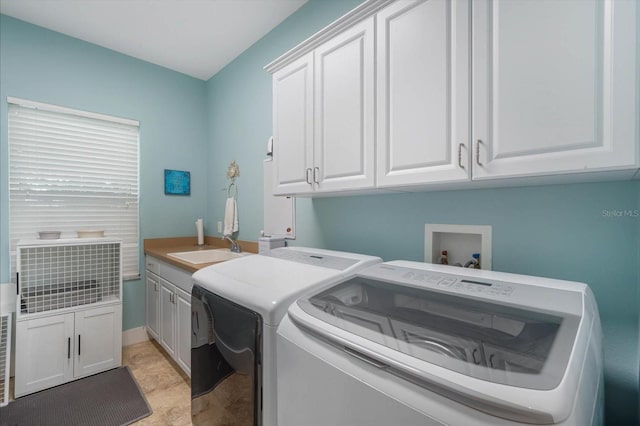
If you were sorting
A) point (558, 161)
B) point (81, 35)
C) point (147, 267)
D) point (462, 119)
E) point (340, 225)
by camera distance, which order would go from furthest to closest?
point (147, 267) < point (81, 35) < point (340, 225) < point (462, 119) < point (558, 161)

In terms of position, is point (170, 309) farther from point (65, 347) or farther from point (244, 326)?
point (244, 326)

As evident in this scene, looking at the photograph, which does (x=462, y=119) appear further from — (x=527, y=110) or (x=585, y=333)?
(x=585, y=333)

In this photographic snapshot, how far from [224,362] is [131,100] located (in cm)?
279

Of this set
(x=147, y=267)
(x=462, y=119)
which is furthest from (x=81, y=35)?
(x=462, y=119)

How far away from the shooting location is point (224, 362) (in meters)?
1.19

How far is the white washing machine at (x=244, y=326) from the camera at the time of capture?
99cm

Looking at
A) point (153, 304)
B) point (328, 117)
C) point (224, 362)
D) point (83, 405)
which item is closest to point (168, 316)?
point (153, 304)

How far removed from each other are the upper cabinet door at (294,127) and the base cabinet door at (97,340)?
1854 mm

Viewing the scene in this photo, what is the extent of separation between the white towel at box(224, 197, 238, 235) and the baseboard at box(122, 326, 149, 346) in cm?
131

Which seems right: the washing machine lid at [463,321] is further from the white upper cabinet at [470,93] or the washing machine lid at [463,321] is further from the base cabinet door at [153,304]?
the base cabinet door at [153,304]

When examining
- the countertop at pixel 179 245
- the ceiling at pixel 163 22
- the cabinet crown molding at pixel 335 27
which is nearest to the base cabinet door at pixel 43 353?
the countertop at pixel 179 245

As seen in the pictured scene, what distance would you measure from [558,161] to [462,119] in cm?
32

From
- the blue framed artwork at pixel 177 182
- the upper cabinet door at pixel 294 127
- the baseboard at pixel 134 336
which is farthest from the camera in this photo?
the blue framed artwork at pixel 177 182

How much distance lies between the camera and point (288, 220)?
220 cm
